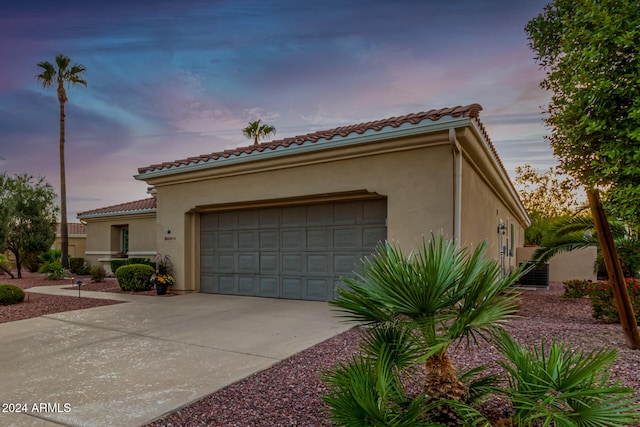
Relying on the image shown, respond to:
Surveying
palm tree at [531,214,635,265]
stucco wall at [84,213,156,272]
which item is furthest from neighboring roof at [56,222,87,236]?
palm tree at [531,214,635,265]

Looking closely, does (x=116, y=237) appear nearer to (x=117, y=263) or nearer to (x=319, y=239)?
(x=117, y=263)

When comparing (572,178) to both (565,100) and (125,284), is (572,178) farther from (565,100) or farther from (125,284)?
(125,284)

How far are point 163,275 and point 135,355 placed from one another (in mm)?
6661

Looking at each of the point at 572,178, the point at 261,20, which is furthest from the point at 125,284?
the point at 572,178

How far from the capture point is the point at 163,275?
11.6 meters

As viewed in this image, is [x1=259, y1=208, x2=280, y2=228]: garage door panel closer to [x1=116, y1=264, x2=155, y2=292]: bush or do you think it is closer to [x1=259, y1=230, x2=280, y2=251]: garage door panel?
[x1=259, y1=230, x2=280, y2=251]: garage door panel

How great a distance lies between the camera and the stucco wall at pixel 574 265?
1684 cm

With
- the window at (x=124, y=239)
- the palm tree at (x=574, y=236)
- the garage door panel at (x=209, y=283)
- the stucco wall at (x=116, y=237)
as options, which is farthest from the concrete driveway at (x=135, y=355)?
the window at (x=124, y=239)

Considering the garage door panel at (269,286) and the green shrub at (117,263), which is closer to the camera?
the garage door panel at (269,286)

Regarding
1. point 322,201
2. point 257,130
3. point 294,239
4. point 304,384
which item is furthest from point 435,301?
point 257,130

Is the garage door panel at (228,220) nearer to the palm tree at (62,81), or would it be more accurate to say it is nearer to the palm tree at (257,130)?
the palm tree at (62,81)

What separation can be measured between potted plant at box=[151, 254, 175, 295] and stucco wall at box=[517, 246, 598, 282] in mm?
14376

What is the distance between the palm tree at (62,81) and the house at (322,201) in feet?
40.0

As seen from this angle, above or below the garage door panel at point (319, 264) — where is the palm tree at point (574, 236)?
above
